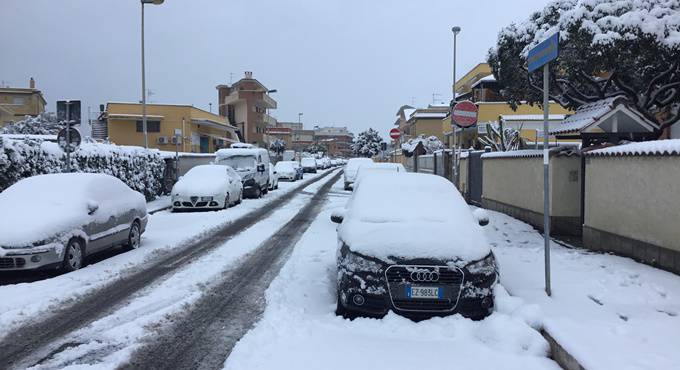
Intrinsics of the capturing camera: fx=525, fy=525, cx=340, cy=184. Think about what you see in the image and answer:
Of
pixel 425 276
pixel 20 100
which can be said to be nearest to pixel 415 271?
pixel 425 276

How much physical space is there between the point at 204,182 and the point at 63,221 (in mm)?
9785

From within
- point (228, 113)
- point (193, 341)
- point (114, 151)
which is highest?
point (228, 113)

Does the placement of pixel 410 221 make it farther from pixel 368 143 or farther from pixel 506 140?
pixel 368 143

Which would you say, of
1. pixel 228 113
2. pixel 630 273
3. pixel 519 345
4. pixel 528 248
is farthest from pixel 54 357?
pixel 228 113

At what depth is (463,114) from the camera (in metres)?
13.5

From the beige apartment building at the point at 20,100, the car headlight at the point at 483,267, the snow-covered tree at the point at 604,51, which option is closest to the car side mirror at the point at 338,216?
the car headlight at the point at 483,267

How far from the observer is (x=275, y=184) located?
2956 centimetres

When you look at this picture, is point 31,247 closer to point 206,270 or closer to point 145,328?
point 206,270

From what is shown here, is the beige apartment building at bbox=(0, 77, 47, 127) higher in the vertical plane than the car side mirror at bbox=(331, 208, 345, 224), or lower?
higher

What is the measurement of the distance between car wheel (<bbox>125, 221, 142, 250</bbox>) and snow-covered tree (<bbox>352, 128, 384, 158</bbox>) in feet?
330

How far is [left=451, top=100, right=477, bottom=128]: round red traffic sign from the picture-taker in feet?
44.1

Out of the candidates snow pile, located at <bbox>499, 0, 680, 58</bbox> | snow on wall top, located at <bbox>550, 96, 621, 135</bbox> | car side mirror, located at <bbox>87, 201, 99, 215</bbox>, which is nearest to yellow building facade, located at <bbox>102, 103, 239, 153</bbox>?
car side mirror, located at <bbox>87, 201, 99, 215</bbox>

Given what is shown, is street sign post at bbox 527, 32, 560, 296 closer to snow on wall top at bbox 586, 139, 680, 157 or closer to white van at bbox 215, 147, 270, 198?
snow on wall top at bbox 586, 139, 680, 157

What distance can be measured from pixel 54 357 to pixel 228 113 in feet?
247
